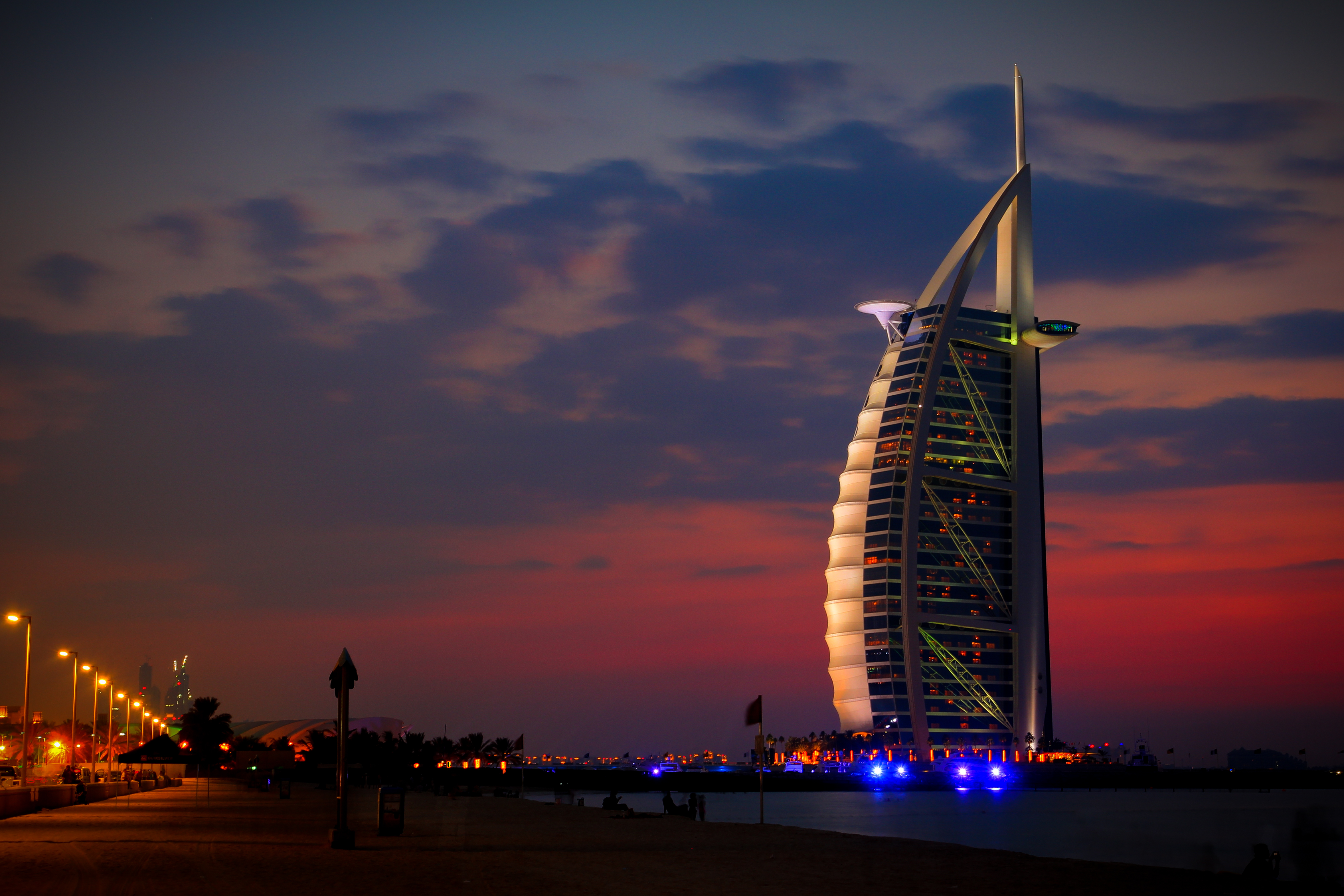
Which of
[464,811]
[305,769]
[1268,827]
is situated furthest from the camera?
[305,769]

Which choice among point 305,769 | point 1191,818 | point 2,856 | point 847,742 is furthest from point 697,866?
point 847,742

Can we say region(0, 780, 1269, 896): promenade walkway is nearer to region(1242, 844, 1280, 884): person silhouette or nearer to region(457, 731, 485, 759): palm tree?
region(1242, 844, 1280, 884): person silhouette

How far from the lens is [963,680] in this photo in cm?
16662

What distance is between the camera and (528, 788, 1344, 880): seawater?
5441cm

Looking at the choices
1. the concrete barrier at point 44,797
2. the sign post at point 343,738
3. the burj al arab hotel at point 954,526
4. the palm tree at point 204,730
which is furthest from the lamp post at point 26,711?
the burj al arab hotel at point 954,526

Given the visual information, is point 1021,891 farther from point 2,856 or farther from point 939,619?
point 939,619

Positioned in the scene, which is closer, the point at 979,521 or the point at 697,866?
the point at 697,866

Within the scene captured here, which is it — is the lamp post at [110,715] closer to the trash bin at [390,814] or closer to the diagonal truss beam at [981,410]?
the trash bin at [390,814]

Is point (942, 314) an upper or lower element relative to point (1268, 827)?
upper

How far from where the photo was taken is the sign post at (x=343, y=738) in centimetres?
2525

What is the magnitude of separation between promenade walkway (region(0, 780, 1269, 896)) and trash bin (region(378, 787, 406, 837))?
0.43 meters

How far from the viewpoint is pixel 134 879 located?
19781 millimetres

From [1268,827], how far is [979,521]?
79.6 m

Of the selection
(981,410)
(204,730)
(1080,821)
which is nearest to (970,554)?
(981,410)
